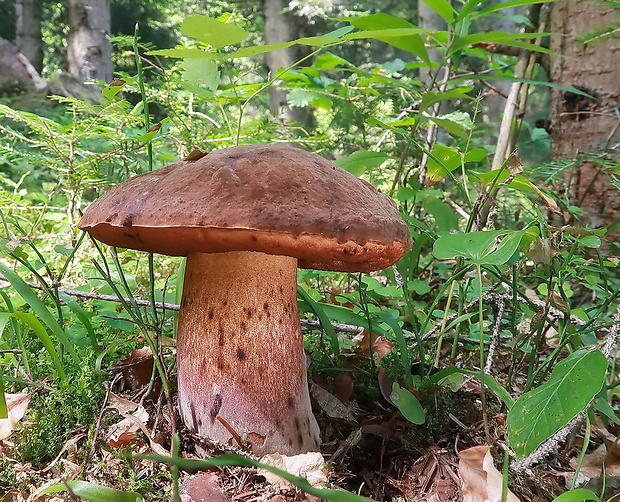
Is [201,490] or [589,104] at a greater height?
[589,104]

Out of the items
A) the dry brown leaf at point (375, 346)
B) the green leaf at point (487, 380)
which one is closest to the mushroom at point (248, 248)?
the green leaf at point (487, 380)

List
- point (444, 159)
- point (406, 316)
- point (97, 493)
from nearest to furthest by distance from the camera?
point (97, 493), point (444, 159), point (406, 316)

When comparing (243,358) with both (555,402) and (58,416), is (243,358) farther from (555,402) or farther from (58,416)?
(555,402)

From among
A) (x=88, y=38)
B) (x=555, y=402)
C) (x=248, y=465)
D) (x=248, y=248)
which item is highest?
(x=88, y=38)

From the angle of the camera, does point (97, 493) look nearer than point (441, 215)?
Yes

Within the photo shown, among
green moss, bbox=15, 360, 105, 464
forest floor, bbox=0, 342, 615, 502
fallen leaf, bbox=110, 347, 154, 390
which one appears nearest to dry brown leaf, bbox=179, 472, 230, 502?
forest floor, bbox=0, 342, 615, 502

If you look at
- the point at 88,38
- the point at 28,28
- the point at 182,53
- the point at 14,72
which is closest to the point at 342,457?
the point at 182,53
